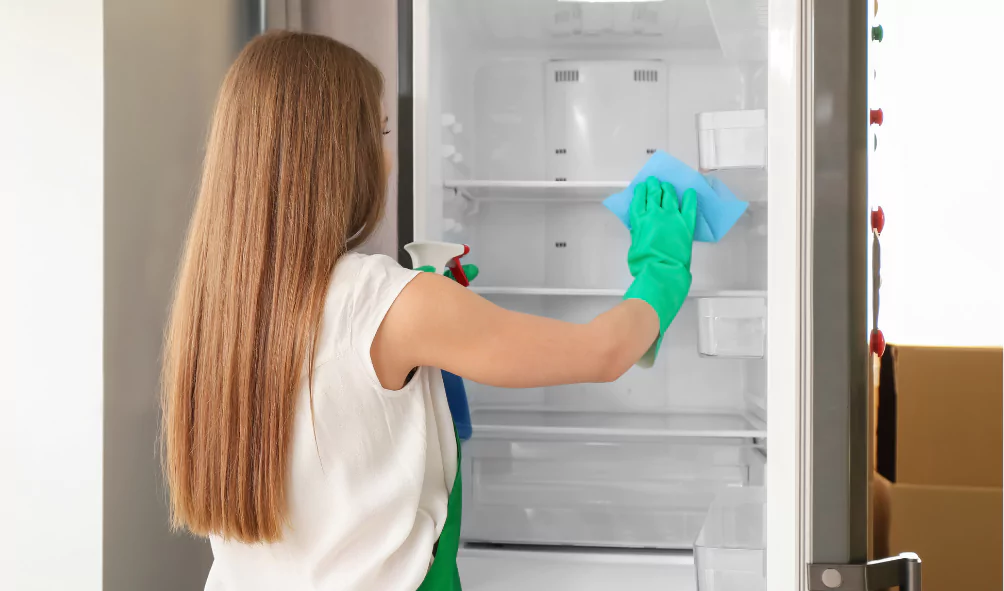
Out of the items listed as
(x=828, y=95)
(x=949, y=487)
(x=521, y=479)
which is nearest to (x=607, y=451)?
(x=521, y=479)

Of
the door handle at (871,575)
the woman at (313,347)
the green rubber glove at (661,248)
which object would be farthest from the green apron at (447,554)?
the door handle at (871,575)

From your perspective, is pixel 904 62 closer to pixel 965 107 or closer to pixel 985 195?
pixel 965 107

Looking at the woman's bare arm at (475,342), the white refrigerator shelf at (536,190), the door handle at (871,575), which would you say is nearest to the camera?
the door handle at (871,575)

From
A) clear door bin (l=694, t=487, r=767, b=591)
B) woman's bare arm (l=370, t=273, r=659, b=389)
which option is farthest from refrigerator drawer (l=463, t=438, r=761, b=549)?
woman's bare arm (l=370, t=273, r=659, b=389)

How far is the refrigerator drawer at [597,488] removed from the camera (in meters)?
1.67

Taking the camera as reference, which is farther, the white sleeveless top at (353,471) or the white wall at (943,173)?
the white wall at (943,173)

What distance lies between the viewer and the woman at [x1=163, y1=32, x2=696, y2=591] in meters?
0.84

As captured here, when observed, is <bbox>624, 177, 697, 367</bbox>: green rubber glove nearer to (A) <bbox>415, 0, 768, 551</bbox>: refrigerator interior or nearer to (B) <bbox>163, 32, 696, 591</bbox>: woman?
(B) <bbox>163, 32, 696, 591</bbox>: woman

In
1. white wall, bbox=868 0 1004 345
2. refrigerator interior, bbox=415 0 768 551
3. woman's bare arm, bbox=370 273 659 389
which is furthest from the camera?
refrigerator interior, bbox=415 0 768 551

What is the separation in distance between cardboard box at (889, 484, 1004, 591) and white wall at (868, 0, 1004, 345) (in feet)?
0.83
